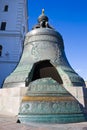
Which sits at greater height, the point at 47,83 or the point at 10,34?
the point at 10,34

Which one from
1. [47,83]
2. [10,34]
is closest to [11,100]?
[47,83]

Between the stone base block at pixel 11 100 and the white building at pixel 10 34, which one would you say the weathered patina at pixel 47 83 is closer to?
the stone base block at pixel 11 100

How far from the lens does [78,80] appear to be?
6.01 m

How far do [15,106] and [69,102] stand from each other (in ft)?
5.23

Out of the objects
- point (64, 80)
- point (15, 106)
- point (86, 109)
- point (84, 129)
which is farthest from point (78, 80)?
point (84, 129)

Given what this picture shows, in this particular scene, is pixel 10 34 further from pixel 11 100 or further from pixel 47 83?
pixel 47 83

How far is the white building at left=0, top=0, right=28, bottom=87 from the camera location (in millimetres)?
18531

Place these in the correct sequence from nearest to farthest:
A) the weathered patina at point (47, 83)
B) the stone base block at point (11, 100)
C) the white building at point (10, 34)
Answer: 1. the weathered patina at point (47, 83)
2. the stone base block at point (11, 100)
3. the white building at point (10, 34)

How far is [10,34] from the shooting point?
19.5 metres

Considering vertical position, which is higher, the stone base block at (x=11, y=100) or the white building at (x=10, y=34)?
the white building at (x=10, y=34)

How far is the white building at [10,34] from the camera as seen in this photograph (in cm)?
1853

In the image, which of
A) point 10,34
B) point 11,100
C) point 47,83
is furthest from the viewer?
point 10,34

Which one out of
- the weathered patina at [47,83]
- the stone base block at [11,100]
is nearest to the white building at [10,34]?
the weathered patina at [47,83]

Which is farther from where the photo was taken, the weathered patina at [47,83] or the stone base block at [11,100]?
the stone base block at [11,100]
